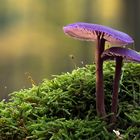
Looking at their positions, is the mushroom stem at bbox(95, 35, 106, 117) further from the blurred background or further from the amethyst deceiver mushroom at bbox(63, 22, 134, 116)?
the blurred background

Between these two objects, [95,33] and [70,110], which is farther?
[70,110]

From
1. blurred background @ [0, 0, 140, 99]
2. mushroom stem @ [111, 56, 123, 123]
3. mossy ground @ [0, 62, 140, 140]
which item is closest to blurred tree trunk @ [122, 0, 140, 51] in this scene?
blurred background @ [0, 0, 140, 99]

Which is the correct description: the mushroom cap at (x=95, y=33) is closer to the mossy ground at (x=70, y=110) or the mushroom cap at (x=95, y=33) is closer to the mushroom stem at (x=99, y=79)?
the mushroom stem at (x=99, y=79)

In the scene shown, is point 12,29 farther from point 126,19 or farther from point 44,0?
point 126,19

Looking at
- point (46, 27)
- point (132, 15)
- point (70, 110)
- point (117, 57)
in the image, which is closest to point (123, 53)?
point (117, 57)

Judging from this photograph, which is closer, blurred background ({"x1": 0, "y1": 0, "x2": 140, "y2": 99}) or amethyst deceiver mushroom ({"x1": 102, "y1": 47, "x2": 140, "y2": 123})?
amethyst deceiver mushroom ({"x1": 102, "y1": 47, "x2": 140, "y2": 123})

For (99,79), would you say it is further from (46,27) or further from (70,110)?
(46,27)

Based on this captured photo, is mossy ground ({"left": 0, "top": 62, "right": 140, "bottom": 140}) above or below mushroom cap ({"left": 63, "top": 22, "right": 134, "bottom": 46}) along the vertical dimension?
below
